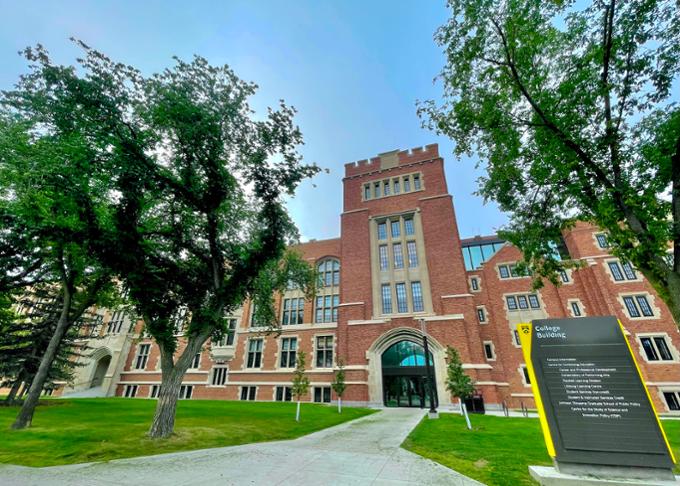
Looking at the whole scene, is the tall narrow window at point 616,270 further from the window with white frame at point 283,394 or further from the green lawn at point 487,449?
the window with white frame at point 283,394

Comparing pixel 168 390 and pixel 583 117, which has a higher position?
pixel 583 117

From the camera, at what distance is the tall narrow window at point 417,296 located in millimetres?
23203

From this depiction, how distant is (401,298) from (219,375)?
65.3 feet

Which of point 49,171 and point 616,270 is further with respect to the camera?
point 616,270

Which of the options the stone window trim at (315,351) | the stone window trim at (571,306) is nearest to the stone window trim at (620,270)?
the stone window trim at (571,306)

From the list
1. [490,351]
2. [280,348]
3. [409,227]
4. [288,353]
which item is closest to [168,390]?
[288,353]

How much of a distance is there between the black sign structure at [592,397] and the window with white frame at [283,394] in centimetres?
2440

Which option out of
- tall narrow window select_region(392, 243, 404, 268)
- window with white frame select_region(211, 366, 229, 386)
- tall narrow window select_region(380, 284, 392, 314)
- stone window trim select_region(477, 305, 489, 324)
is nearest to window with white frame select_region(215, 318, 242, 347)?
window with white frame select_region(211, 366, 229, 386)

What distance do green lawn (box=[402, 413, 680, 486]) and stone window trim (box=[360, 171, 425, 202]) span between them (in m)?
21.5

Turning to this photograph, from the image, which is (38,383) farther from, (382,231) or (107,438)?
(382,231)

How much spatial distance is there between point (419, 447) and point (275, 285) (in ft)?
41.5

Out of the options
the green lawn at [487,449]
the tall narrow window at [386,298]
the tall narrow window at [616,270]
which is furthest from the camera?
the tall narrow window at [386,298]

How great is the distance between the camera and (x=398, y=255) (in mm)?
25969

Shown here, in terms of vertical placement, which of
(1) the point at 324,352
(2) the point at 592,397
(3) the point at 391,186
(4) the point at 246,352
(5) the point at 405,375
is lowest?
(2) the point at 592,397
